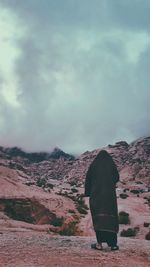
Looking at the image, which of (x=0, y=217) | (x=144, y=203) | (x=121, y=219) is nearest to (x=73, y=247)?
(x=0, y=217)

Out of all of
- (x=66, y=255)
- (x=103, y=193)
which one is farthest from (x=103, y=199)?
(x=66, y=255)

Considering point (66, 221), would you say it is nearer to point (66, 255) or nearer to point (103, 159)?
point (103, 159)

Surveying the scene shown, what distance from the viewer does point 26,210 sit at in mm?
47000

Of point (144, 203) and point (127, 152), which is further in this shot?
point (127, 152)

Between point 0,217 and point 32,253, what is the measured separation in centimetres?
2457

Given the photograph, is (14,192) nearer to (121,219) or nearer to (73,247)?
(121,219)

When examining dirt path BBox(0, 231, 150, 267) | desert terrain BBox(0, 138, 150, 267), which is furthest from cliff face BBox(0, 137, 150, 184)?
dirt path BBox(0, 231, 150, 267)

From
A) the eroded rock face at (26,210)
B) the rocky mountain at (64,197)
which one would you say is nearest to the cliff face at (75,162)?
the rocky mountain at (64,197)

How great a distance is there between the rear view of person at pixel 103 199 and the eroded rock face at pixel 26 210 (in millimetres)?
27737

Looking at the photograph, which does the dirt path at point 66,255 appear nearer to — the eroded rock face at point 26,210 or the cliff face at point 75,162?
the eroded rock face at point 26,210

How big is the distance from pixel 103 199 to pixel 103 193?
0.27 meters

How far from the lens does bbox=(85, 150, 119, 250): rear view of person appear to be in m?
17.1

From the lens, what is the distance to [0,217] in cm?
4038

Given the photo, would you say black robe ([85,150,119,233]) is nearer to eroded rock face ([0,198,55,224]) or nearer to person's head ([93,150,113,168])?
person's head ([93,150,113,168])
